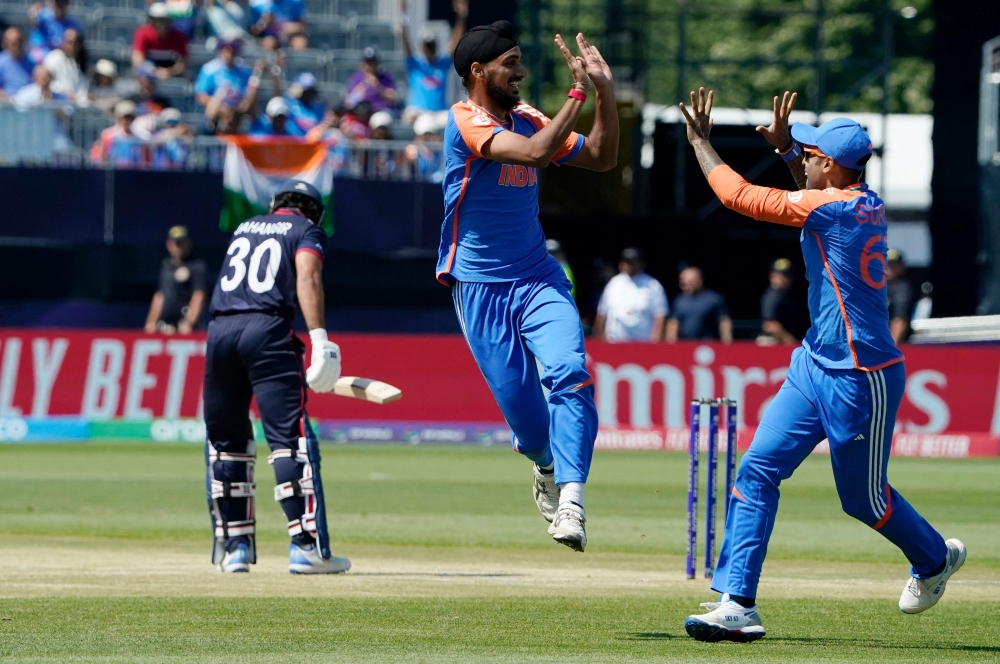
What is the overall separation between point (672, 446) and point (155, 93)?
886cm

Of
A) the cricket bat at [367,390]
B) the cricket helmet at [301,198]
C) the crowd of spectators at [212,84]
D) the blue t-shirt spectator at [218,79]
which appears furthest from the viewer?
Result: the blue t-shirt spectator at [218,79]

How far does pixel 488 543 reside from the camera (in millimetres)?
11414

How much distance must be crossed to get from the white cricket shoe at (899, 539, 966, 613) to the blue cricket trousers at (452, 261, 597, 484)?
1.58 meters

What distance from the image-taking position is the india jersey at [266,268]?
30.5 feet

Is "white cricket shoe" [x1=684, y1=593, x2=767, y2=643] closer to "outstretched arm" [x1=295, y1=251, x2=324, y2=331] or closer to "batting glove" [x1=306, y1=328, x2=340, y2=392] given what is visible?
"batting glove" [x1=306, y1=328, x2=340, y2=392]

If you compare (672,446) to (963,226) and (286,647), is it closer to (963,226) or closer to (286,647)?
(963,226)

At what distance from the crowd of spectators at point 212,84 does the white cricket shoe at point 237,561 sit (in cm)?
1310

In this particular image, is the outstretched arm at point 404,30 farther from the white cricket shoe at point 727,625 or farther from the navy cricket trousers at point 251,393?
the white cricket shoe at point 727,625

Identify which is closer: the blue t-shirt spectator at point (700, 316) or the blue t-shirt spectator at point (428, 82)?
the blue t-shirt spectator at point (700, 316)

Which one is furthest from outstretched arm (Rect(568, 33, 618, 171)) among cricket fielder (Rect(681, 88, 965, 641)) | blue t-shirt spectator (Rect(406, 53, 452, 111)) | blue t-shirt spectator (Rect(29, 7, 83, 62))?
blue t-shirt spectator (Rect(29, 7, 83, 62))

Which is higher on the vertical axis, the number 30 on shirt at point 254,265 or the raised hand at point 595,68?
the raised hand at point 595,68

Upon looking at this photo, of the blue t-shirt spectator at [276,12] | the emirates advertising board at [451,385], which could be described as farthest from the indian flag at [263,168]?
the blue t-shirt spectator at [276,12]

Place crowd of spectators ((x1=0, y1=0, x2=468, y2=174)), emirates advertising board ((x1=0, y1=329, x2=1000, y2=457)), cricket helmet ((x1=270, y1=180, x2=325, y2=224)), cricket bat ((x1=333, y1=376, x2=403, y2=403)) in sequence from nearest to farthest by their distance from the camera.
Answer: cricket bat ((x1=333, y1=376, x2=403, y2=403))
cricket helmet ((x1=270, y1=180, x2=325, y2=224))
emirates advertising board ((x1=0, y1=329, x2=1000, y2=457))
crowd of spectators ((x1=0, y1=0, x2=468, y2=174))

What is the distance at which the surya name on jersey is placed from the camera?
7633mm
